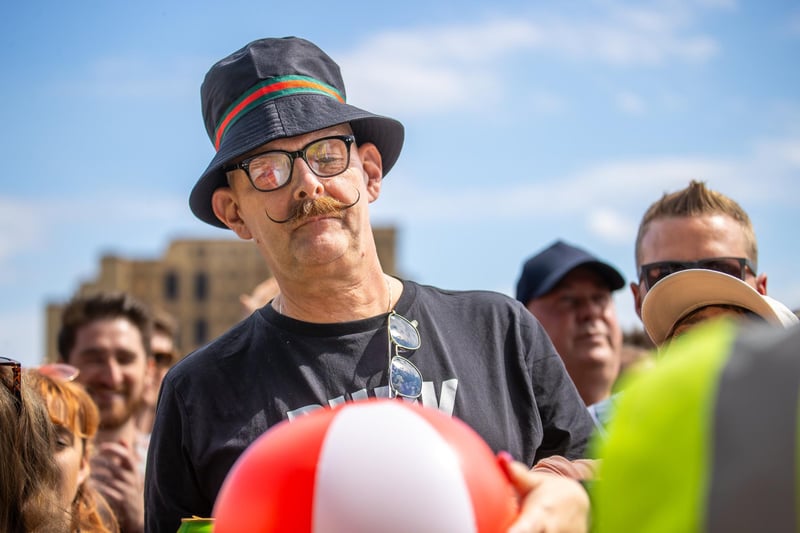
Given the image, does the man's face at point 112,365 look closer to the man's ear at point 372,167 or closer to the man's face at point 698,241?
the man's ear at point 372,167

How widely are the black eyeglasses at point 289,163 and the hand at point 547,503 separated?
1.28m

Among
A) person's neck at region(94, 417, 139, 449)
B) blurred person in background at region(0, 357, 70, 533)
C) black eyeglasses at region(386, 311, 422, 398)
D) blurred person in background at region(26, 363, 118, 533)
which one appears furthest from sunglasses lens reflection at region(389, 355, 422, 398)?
person's neck at region(94, 417, 139, 449)

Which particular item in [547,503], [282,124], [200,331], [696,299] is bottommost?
[200,331]

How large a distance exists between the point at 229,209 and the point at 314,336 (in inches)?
23.4

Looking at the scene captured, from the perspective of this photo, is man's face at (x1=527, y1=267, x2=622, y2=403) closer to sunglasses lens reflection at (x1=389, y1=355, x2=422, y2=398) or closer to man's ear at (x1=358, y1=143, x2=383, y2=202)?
man's ear at (x1=358, y1=143, x2=383, y2=202)

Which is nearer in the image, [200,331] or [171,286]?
[200,331]

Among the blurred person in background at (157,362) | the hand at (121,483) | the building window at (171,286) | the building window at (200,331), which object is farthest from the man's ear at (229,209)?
the building window at (171,286)

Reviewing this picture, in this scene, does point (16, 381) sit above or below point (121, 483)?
above

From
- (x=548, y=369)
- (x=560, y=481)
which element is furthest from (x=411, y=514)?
(x=548, y=369)

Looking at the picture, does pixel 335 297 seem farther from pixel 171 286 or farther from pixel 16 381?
pixel 171 286

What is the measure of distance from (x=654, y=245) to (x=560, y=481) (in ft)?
7.17

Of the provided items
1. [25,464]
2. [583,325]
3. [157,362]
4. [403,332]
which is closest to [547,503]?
[403,332]

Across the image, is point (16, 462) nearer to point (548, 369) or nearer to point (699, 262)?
point (548, 369)

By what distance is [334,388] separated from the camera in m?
2.79
